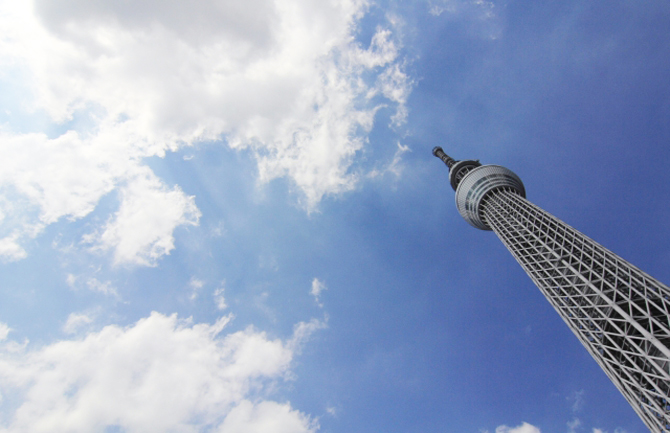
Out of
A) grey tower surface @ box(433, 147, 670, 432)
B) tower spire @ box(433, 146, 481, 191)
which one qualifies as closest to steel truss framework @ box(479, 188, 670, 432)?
grey tower surface @ box(433, 147, 670, 432)

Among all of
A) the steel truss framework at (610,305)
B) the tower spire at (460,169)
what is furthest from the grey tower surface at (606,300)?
the tower spire at (460,169)

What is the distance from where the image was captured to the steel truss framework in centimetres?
3547

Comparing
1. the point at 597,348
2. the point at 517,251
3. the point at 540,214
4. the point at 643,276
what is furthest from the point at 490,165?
the point at 597,348

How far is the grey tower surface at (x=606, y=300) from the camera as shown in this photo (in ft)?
117

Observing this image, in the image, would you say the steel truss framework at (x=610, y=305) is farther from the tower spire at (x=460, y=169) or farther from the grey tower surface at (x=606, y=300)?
the tower spire at (x=460, y=169)

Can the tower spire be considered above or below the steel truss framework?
above

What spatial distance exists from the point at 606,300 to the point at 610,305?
79cm

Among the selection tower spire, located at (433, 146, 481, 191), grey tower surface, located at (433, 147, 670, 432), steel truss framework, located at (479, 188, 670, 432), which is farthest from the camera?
tower spire, located at (433, 146, 481, 191)

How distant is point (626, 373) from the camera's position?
1528 inches

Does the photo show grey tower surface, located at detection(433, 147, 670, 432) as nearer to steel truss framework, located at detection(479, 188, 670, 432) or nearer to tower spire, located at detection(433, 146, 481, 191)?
steel truss framework, located at detection(479, 188, 670, 432)

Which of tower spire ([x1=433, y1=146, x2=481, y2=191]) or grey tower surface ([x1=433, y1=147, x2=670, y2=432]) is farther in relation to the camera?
tower spire ([x1=433, y1=146, x2=481, y2=191])

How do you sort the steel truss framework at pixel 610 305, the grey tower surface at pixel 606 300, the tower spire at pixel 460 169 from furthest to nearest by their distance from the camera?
1. the tower spire at pixel 460 169
2. the grey tower surface at pixel 606 300
3. the steel truss framework at pixel 610 305

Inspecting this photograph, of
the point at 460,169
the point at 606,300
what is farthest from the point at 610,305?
the point at 460,169

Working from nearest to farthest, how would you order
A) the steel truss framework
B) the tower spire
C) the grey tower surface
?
the steel truss framework < the grey tower surface < the tower spire
